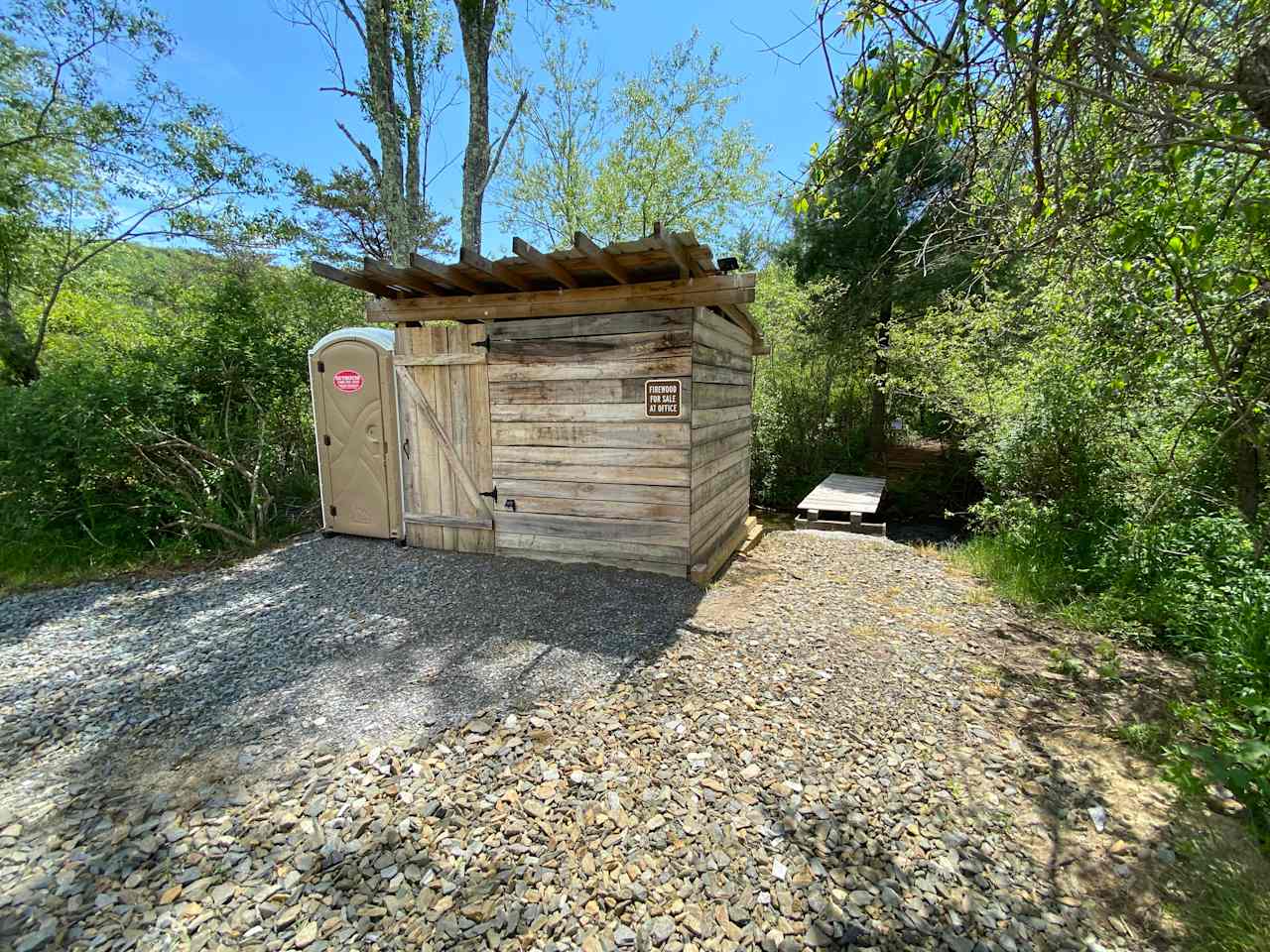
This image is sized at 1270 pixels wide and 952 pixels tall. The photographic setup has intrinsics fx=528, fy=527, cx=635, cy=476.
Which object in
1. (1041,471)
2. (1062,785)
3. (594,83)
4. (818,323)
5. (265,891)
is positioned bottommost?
(1062,785)

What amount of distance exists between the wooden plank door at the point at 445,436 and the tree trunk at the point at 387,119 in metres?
3.27

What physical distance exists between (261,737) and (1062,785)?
3615 mm

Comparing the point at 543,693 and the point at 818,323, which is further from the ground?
the point at 818,323

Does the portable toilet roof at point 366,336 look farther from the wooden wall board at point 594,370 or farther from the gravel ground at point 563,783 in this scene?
the gravel ground at point 563,783

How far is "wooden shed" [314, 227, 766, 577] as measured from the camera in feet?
13.6

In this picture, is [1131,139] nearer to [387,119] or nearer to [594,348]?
[594,348]

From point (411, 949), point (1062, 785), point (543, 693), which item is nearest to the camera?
point (411, 949)

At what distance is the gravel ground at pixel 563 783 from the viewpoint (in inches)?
65.3

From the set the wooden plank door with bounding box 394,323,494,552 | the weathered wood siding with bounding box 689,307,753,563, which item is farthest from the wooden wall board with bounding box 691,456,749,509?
the wooden plank door with bounding box 394,323,494,552

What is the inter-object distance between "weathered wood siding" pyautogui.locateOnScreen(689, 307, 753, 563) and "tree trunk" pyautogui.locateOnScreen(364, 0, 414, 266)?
5.01 m

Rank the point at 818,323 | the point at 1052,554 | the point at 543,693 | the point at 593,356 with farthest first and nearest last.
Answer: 1. the point at 818,323
2. the point at 1052,554
3. the point at 593,356
4. the point at 543,693

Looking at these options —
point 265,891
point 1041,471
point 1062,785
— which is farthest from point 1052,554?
point 265,891

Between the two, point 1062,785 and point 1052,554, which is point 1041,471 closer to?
point 1052,554

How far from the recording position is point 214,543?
5262 mm
